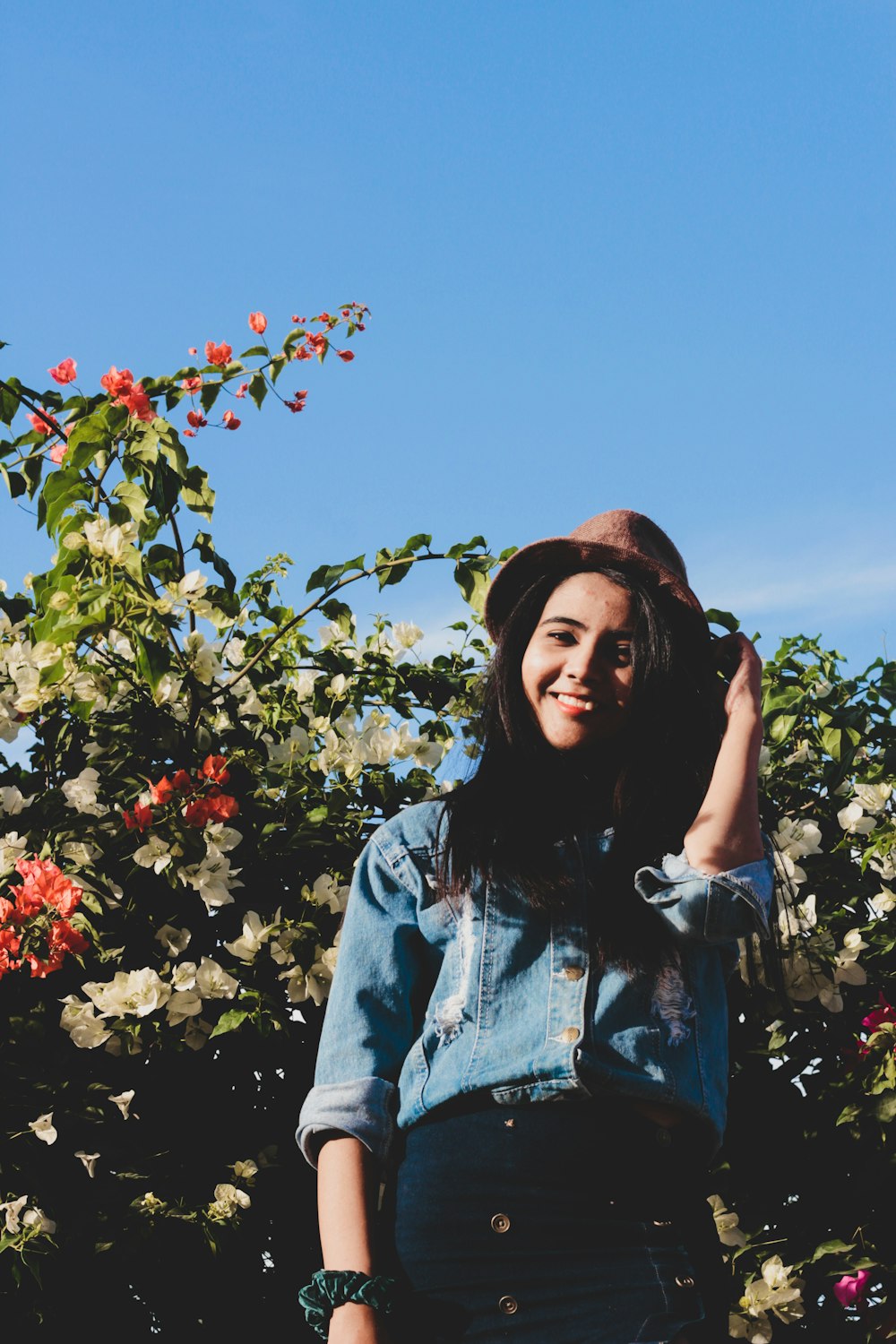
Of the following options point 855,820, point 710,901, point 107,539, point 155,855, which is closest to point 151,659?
point 107,539

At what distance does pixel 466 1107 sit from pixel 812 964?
116 cm

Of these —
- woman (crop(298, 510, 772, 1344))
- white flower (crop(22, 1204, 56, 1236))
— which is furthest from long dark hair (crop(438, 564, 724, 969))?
white flower (crop(22, 1204, 56, 1236))

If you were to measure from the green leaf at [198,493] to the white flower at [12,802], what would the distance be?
2.03ft

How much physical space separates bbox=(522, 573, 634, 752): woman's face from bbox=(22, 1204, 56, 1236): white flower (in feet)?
3.77

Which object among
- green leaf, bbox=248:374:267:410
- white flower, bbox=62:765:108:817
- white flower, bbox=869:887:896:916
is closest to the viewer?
white flower, bbox=62:765:108:817

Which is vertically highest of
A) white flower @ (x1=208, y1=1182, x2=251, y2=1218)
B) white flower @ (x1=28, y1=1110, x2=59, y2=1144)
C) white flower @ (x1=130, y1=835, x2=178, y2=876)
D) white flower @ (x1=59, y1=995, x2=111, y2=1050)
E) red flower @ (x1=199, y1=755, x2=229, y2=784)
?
red flower @ (x1=199, y1=755, x2=229, y2=784)

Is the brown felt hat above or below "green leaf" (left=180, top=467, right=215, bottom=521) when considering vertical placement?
below

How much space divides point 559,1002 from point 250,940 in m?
0.93

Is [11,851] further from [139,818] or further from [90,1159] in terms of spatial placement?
[90,1159]

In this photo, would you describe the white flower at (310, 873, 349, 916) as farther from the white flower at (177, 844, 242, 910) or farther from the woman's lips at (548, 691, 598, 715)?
the woman's lips at (548, 691, 598, 715)

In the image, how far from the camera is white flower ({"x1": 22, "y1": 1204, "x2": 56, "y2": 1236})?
7.10 feet

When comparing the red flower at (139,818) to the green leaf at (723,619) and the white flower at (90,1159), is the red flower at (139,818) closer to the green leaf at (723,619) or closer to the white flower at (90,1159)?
the white flower at (90,1159)

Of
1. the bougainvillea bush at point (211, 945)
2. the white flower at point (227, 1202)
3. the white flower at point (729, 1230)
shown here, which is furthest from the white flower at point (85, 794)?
the white flower at point (729, 1230)

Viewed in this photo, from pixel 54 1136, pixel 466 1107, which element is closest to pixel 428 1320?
pixel 466 1107
